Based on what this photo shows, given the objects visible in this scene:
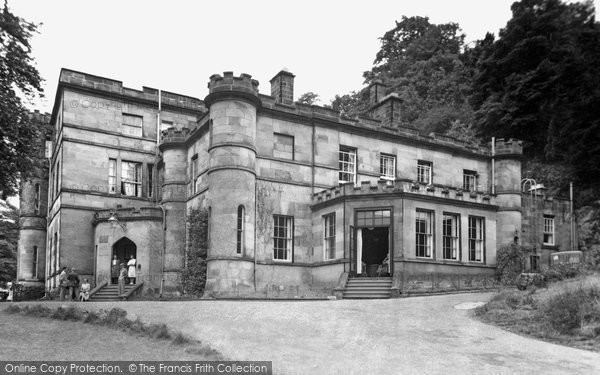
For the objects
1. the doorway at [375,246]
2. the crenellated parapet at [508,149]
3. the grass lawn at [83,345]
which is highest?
the crenellated parapet at [508,149]

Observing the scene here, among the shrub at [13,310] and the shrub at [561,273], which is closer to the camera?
the shrub at [13,310]

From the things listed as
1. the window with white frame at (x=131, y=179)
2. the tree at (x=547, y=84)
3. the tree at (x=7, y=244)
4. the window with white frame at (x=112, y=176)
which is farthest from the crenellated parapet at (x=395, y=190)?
the tree at (x=7, y=244)

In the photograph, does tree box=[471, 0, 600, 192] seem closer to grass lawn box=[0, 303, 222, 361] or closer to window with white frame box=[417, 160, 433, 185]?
grass lawn box=[0, 303, 222, 361]

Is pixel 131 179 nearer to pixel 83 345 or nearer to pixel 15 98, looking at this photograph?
pixel 15 98

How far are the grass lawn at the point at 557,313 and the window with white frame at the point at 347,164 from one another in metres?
13.7

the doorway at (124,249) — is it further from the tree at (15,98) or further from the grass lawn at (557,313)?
the grass lawn at (557,313)

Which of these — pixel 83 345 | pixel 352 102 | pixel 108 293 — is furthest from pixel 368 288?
pixel 352 102

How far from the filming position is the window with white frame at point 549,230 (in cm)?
3693

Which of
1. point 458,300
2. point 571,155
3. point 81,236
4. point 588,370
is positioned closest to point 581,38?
point 571,155

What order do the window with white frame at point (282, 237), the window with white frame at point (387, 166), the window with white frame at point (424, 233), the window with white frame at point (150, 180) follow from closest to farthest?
the window with white frame at point (424, 233)
the window with white frame at point (282, 237)
the window with white frame at point (387, 166)
the window with white frame at point (150, 180)

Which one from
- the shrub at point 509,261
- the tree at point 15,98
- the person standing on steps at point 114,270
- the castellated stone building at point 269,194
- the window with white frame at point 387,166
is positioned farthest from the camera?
the window with white frame at point 387,166

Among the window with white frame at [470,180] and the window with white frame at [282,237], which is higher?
the window with white frame at [470,180]

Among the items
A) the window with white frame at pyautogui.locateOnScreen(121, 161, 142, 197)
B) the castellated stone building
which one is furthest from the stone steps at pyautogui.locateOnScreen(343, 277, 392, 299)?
the window with white frame at pyautogui.locateOnScreen(121, 161, 142, 197)

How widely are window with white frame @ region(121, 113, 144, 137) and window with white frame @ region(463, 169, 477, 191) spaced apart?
18.2m
